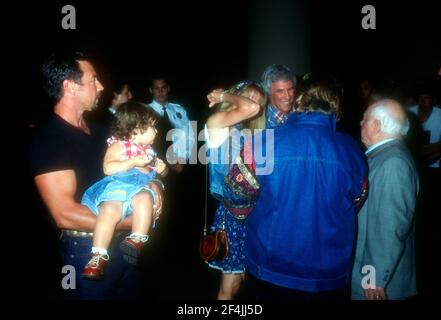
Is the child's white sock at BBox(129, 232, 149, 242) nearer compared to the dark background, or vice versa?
the child's white sock at BBox(129, 232, 149, 242)

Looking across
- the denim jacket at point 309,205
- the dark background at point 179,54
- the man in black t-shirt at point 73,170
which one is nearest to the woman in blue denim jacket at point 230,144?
the denim jacket at point 309,205

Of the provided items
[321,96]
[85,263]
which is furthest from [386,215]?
[85,263]

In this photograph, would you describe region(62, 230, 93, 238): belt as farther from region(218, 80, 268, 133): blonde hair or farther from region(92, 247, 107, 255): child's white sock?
region(218, 80, 268, 133): blonde hair

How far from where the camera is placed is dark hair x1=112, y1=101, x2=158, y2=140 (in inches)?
92.0

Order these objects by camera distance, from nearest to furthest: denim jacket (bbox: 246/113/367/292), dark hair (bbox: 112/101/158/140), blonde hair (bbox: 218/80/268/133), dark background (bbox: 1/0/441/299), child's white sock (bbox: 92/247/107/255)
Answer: denim jacket (bbox: 246/113/367/292), child's white sock (bbox: 92/247/107/255), dark hair (bbox: 112/101/158/140), blonde hair (bbox: 218/80/268/133), dark background (bbox: 1/0/441/299)

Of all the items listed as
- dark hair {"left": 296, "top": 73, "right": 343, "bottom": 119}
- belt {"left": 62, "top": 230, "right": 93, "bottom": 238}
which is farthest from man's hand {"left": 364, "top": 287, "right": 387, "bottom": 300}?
belt {"left": 62, "top": 230, "right": 93, "bottom": 238}

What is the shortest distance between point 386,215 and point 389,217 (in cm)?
2

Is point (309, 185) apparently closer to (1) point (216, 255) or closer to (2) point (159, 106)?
(1) point (216, 255)

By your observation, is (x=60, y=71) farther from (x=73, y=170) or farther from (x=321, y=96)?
(x=321, y=96)

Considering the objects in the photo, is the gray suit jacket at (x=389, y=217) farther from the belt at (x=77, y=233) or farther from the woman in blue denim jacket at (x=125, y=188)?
the belt at (x=77, y=233)

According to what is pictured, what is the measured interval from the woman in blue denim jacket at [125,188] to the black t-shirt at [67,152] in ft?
0.26

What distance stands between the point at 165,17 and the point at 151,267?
247 inches

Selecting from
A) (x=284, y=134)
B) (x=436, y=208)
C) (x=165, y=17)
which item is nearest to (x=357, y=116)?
(x=436, y=208)

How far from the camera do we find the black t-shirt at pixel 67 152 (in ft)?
6.54
